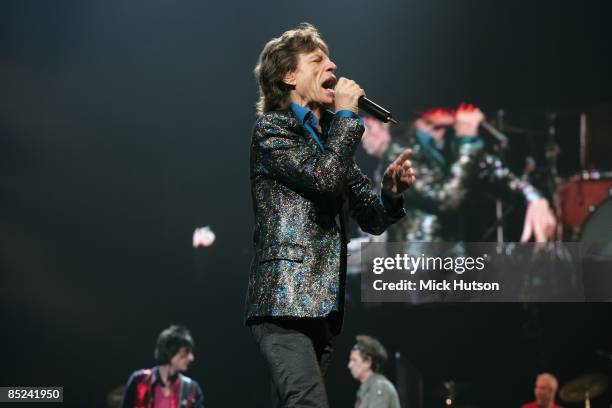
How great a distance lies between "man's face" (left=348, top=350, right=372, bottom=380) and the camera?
4.08 m

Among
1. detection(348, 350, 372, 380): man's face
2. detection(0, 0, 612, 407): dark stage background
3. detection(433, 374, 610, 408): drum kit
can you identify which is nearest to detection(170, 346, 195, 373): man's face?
detection(0, 0, 612, 407): dark stage background

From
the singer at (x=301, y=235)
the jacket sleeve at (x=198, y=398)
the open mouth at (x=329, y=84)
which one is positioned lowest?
the jacket sleeve at (x=198, y=398)

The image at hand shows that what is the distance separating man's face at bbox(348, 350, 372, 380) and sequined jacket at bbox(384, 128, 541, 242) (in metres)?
0.69

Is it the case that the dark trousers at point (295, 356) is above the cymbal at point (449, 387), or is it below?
above

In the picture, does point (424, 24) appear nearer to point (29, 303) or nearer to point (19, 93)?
point (19, 93)

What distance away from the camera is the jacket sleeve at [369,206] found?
1.89 meters

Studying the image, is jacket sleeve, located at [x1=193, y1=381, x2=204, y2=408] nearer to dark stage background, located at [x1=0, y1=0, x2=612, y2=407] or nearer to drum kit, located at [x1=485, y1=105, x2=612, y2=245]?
dark stage background, located at [x1=0, y1=0, x2=612, y2=407]

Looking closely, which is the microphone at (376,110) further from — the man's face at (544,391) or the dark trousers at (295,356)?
the man's face at (544,391)

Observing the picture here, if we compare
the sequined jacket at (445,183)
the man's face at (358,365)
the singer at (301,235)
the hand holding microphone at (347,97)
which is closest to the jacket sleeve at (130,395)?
the man's face at (358,365)

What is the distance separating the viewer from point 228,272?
171 inches

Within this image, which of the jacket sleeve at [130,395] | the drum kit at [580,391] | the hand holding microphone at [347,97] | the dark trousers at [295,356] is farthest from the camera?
the jacket sleeve at [130,395]

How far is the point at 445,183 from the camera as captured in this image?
4.27 meters

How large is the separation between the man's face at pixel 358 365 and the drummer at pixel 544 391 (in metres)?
0.91

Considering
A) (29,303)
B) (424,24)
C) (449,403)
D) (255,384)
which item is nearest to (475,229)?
(449,403)
